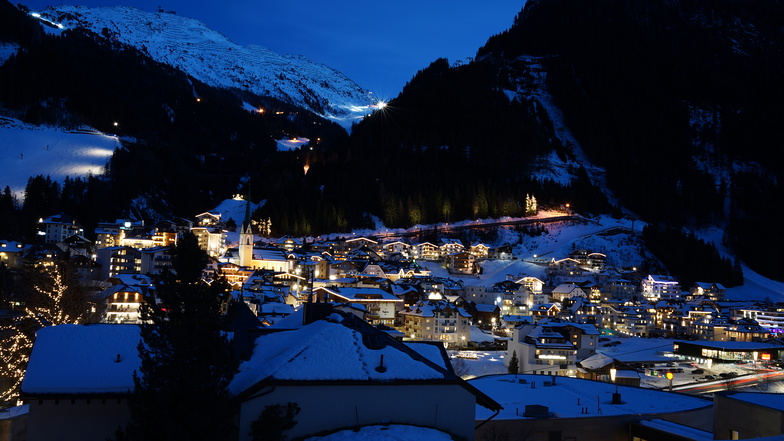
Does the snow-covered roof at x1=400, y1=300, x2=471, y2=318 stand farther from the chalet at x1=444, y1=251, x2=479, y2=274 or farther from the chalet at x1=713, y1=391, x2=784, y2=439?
the chalet at x1=713, y1=391, x2=784, y2=439

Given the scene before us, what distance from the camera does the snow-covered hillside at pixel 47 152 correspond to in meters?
99.2

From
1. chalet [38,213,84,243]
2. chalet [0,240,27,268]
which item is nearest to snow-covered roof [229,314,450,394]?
chalet [0,240,27,268]

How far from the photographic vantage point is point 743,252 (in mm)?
127688

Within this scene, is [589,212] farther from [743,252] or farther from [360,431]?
[360,431]

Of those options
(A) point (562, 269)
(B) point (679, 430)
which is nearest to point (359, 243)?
(A) point (562, 269)

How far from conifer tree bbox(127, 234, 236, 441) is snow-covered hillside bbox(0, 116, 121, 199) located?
98.7m

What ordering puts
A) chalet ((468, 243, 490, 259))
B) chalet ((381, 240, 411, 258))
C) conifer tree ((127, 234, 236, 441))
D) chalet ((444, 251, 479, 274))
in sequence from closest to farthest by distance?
conifer tree ((127, 234, 236, 441)) < chalet ((444, 251, 479, 274)) < chalet ((381, 240, 411, 258)) < chalet ((468, 243, 490, 259))

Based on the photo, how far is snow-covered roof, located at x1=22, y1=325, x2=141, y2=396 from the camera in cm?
1017

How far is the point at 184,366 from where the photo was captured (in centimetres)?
933

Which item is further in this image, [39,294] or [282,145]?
[282,145]

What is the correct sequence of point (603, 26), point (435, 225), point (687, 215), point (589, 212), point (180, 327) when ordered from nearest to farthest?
point (180, 327) → point (435, 225) → point (589, 212) → point (687, 215) → point (603, 26)

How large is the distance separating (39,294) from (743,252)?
5290 inches

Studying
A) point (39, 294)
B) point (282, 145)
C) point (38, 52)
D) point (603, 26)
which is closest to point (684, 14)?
point (603, 26)

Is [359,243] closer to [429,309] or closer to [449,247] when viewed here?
[449,247]
